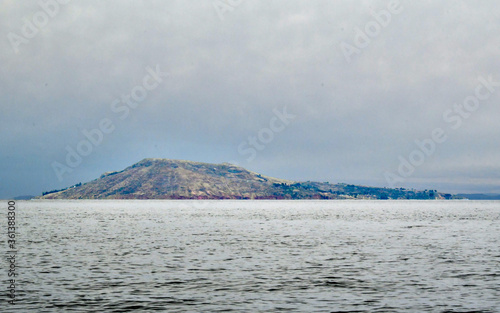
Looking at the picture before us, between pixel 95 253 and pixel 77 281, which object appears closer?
pixel 77 281

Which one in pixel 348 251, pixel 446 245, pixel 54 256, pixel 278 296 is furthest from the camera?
pixel 446 245

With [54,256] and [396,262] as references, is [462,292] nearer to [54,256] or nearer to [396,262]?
[396,262]

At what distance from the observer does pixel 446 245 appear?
73.1 meters

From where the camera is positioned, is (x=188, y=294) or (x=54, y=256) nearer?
(x=188, y=294)

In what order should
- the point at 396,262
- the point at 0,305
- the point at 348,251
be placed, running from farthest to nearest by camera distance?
1. the point at 348,251
2. the point at 396,262
3. the point at 0,305

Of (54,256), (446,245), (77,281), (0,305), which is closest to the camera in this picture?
(0,305)

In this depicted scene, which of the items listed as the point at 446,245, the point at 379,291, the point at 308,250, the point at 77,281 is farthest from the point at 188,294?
the point at 446,245

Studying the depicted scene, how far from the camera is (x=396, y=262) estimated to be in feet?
174

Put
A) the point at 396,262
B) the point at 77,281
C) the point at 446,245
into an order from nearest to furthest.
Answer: the point at 77,281 → the point at 396,262 → the point at 446,245

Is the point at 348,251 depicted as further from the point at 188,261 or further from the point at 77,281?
the point at 77,281

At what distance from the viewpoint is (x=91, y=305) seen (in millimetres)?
31359

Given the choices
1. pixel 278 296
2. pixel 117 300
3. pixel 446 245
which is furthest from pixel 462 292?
pixel 446 245

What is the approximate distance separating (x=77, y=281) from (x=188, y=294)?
1165 cm

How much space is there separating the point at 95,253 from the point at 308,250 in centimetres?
2889
